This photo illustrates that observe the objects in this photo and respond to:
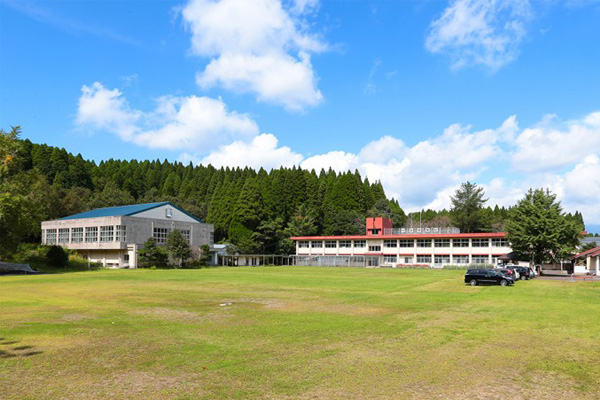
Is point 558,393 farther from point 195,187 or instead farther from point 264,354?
point 195,187

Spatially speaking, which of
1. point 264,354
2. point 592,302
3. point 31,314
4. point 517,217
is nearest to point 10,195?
point 31,314

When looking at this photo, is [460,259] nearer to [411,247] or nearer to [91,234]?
[411,247]

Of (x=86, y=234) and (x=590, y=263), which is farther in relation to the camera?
(x=86, y=234)

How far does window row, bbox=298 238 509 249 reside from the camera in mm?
78588

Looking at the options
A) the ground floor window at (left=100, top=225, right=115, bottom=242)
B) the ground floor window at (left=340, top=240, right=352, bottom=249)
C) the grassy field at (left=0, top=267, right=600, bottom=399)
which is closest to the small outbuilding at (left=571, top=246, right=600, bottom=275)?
the grassy field at (left=0, top=267, right=600, bottom=399)

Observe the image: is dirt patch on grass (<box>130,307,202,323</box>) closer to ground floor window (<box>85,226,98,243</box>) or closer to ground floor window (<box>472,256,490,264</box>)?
ground floor window (<box>85,226,98,243</box>)

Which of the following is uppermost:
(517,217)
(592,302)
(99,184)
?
(99,184)

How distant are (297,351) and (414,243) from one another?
257 feet

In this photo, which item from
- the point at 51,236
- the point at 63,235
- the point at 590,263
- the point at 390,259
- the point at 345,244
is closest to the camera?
the point at 590,263

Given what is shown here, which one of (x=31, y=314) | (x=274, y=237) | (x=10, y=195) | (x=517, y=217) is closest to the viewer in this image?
(x=31, y=314)

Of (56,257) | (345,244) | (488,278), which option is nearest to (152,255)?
(56,257)

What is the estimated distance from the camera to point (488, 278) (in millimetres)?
35250

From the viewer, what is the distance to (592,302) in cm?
2339

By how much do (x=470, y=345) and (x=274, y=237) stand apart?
291ft
